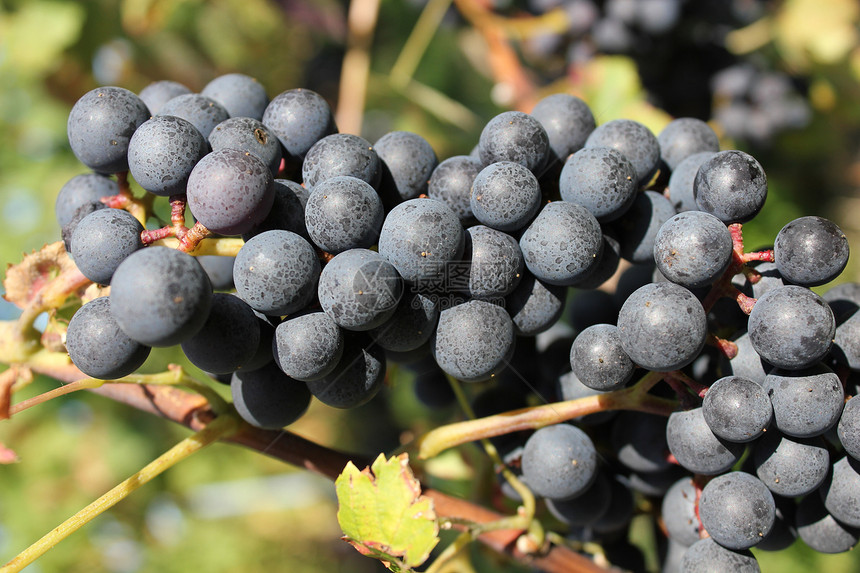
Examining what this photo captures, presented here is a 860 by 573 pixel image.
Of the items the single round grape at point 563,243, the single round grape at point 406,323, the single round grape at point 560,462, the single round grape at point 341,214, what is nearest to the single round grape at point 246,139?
the single round grape at point 341,214

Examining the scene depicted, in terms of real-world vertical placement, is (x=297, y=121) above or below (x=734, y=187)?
below

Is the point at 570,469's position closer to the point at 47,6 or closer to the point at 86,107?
the point at 86,107

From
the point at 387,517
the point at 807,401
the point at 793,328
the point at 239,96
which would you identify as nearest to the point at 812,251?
the point at 793,328

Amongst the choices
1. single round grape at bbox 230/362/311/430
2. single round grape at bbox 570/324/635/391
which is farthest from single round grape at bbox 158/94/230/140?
single round grape at bbox 570/324/635/391

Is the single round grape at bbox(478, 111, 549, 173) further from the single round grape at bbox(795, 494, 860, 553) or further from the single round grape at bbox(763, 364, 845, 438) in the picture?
the single round grape at bbox(795, 494, 860, 553)

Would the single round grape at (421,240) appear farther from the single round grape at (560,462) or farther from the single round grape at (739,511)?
the single round grape at (739,511)

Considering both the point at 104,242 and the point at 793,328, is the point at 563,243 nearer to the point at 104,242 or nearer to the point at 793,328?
the point at 793,328

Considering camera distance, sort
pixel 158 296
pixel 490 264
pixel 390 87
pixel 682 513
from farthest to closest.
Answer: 1. pixel 390 87
2. pixel 682 513
3. pixel 490 264
4. pixel 158 296
